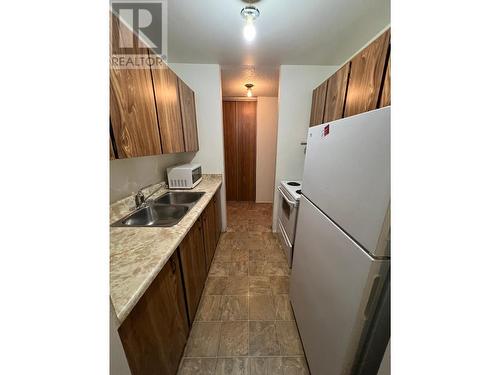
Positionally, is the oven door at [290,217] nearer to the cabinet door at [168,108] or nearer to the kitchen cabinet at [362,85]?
the kitchen cabinet at [362,85]

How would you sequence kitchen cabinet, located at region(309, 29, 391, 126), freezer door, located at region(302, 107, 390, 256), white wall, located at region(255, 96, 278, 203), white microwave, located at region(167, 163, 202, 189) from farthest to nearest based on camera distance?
white wall, located at region(255, 96, 278, 203)
white microwave, located at region(167, 163, 202, 189)
kitchen cabinet, located at region(309, 29, 391, 126)
freezer door, located at region(302, 107, 390, 256)

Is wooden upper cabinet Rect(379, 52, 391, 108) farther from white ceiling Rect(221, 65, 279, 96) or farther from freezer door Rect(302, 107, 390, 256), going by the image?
white ceiling Rect(221, 65, 279, 96)

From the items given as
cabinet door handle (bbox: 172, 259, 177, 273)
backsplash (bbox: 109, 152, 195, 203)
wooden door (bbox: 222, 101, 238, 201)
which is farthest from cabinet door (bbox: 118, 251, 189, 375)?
wooden door (bbox: 222, 101, 238, 201)

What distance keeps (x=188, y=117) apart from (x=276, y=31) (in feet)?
3.99

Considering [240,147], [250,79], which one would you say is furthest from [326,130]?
[240,147]

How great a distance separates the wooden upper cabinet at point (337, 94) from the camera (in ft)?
5.08

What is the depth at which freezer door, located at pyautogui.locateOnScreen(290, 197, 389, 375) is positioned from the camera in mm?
696

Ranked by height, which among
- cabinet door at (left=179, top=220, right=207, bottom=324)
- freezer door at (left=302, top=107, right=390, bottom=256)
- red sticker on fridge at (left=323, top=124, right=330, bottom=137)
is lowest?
cabinet door at (left=179, top=220, right=207, bottom=324)

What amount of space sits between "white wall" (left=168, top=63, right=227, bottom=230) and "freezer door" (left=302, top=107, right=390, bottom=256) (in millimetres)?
1775

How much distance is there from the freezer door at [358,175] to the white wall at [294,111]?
1.54 metres

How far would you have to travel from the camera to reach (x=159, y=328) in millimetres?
874

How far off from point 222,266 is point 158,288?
1310 millimetres
